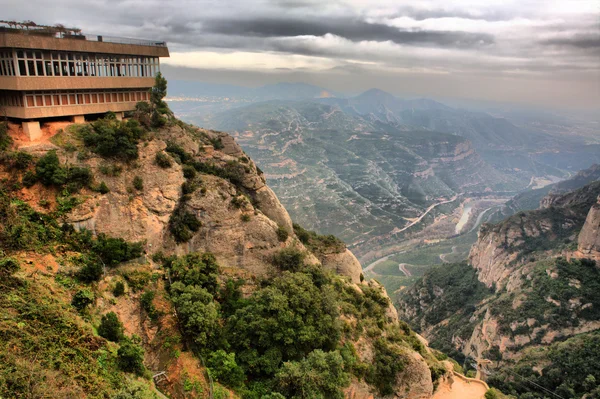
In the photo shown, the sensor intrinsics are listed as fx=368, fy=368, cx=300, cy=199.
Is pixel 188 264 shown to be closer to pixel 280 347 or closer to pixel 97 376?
pixel 280 347

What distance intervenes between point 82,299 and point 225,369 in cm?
956

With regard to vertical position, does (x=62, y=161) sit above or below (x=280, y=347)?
above

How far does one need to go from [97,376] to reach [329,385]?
14280mm

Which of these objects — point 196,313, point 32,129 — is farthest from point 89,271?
point 32,129

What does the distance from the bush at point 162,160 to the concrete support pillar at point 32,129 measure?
893 cm

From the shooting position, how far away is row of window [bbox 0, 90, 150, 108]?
28.9 m

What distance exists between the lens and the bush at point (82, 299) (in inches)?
827

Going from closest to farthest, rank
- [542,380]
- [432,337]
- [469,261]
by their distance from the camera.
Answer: [542,380]
[432,337]
[469,261]

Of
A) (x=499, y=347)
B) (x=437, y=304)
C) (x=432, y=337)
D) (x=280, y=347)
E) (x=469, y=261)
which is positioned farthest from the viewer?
(x=469, y=261)

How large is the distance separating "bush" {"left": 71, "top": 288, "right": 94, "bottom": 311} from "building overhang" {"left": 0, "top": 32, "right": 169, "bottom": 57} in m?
19.4

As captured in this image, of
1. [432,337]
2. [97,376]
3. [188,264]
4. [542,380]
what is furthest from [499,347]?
[97,376]

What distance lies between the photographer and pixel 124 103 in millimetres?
36875

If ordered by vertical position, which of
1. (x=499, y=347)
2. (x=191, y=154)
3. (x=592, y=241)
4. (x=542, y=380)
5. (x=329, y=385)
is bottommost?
(x=499, y=347)

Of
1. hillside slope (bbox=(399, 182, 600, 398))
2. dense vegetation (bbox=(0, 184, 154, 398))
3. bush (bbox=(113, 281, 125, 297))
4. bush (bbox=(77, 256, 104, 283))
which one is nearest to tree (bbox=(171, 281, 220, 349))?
bush (bbox=(113, 281, 125, 297))
